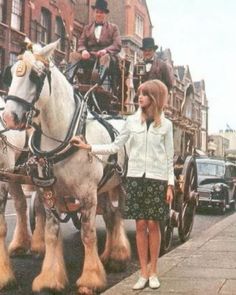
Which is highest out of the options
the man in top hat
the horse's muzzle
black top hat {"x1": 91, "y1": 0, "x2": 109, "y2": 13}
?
black top hat {"x1": 91, "y1": 0, "x2": 109, "y2": 13}

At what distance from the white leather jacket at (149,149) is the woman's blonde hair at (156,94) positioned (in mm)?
92

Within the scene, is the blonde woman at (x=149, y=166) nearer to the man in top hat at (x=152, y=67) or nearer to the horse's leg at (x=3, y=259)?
the horse's leg at (x=3, y=259)

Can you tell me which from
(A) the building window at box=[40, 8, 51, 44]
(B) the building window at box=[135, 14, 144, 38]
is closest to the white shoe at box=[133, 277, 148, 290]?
(A) the building window at box=[40, 8, 51, 44]

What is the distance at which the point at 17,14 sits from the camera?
1240 inches

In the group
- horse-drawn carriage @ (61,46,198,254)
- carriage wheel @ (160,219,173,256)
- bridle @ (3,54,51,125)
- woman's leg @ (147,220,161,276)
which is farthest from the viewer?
carriage wheel @ (160,219,173,256)

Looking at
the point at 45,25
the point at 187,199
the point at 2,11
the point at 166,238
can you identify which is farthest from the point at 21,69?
the point at 45,25

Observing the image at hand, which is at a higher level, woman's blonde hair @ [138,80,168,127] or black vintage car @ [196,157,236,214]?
woman's blonde hair @ [138,80,168,127]

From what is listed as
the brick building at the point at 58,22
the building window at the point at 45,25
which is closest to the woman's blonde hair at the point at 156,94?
the brick building at the point at 58,22

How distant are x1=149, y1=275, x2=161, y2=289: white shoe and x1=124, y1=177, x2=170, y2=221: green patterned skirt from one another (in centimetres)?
57

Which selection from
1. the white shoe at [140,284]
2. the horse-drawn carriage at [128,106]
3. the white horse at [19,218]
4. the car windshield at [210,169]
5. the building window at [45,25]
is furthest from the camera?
the building window at [45,25]

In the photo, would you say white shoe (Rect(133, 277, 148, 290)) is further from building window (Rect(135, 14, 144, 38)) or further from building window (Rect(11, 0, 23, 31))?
building window (Rect(135, 14, 144, 38))

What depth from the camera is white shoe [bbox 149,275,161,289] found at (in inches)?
221

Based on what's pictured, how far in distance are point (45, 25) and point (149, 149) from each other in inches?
1182

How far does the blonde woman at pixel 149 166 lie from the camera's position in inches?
226
